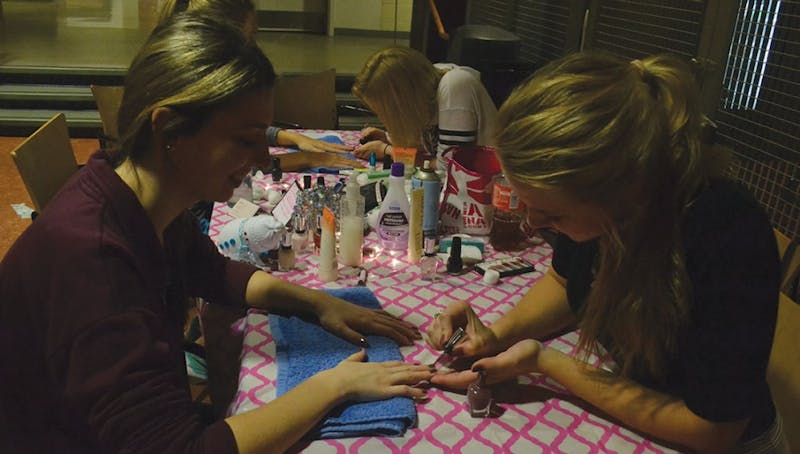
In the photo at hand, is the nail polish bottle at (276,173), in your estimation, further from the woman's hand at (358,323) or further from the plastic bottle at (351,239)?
the woman's hand at (358,323)

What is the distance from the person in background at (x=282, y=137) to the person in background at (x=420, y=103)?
164 millimetres

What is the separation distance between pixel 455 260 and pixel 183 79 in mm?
894

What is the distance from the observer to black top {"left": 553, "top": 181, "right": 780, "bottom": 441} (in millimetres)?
948

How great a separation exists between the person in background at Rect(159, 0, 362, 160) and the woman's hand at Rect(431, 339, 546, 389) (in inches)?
50.9

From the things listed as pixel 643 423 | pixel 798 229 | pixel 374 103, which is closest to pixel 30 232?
pixel 643 423

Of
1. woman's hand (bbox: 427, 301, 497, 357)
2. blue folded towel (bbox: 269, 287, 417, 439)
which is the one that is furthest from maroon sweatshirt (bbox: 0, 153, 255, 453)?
woman's hand (bbox: 427, 301, 497, 357)

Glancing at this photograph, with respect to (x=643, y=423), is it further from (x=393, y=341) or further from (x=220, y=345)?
(x=220, y=345)

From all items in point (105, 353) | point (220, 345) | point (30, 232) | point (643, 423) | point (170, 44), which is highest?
point (170, 44)

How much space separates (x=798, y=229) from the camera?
2084mm

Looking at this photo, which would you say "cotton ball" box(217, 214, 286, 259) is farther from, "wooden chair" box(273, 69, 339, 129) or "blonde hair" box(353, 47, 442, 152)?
"wooden chair" box(273, 69, 339, 129)

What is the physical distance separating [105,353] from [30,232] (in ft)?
0.87

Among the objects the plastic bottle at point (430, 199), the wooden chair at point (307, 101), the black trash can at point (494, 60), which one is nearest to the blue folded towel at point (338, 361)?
the plastic bottle at point (430, 199)

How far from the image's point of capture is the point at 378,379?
1.15 m

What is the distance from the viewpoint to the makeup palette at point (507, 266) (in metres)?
1.68
